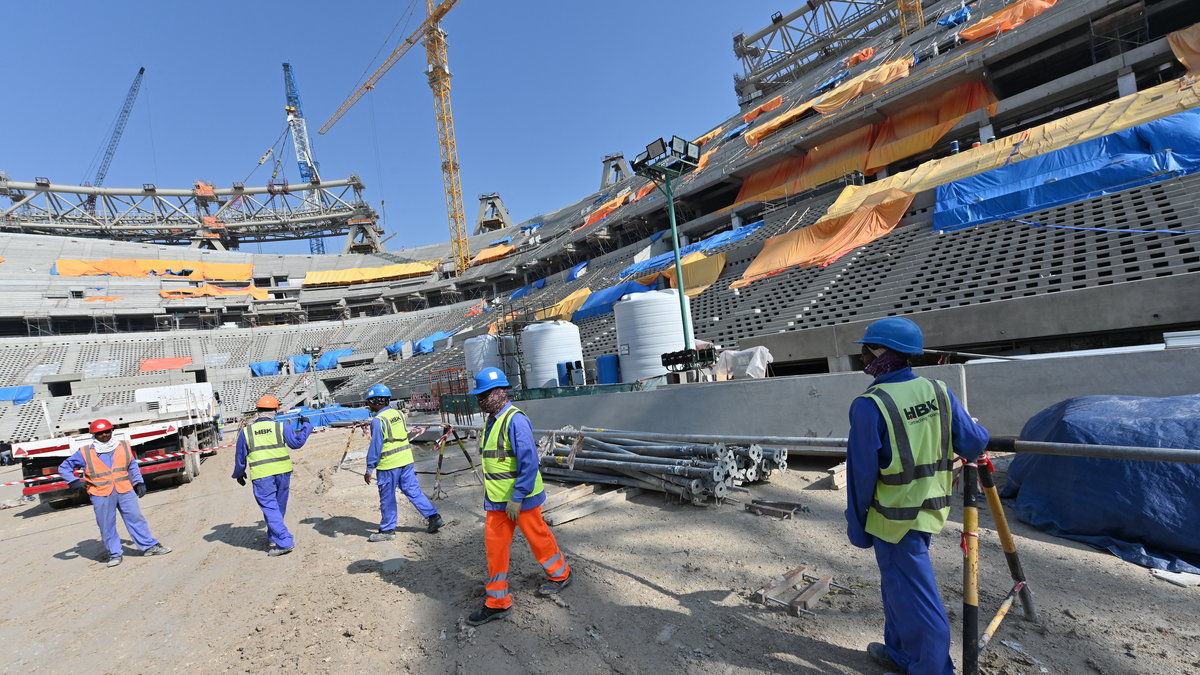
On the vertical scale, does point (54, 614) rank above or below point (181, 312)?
below

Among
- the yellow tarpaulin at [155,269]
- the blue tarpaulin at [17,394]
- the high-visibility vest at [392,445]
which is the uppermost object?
the yellow tarpaulin at [155,269]

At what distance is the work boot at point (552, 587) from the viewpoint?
12.3ft

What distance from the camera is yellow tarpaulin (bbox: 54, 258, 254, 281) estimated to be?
3894 centimetres

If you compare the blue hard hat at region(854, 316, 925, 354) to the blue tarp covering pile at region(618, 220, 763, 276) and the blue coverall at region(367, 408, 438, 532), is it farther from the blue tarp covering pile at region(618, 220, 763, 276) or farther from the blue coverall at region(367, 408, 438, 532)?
the blue tarp covering pile at region(618, 220, 763, 276)

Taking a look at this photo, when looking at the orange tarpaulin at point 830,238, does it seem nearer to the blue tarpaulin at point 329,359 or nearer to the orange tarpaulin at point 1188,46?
the orange tarpaulin at point 1188,46

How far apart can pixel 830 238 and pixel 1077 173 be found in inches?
219

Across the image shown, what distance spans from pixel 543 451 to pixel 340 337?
3849 cm

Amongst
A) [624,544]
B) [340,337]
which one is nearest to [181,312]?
[340,337]

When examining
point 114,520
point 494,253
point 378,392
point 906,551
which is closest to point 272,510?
point 378,392

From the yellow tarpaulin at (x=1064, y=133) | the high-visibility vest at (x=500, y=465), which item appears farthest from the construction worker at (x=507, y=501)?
the yellow tarpaulin at (x=1064, y=133)

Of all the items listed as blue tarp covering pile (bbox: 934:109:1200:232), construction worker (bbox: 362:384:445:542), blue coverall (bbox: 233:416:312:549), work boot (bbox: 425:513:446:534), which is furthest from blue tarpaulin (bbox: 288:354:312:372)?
blue tarp covering pile (bbox: 934:109:1200:232)

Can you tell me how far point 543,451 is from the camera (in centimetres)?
751

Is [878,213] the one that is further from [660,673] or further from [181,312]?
[181,312]

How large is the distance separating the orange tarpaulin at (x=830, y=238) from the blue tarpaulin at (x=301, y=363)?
32.6 m
